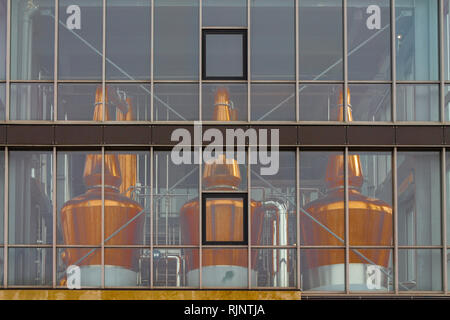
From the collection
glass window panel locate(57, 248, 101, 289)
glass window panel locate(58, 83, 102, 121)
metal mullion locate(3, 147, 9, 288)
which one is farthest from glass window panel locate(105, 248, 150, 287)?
glass window panel locate(58, 83, 102, 121)

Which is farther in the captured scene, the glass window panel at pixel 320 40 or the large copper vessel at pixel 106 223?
the glass window panel at pixel 320 40

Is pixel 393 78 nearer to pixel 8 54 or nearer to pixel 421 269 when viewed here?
pixel 421 269

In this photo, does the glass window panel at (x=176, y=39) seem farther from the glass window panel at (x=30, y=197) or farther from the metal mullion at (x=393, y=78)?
the metal mullion at (x=393, y=78)

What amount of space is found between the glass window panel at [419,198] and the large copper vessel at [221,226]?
3.01 metres

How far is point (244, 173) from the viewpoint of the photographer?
60.2 ft

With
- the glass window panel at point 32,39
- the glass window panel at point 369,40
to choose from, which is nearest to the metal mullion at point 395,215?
the glass window panel at point 369,40

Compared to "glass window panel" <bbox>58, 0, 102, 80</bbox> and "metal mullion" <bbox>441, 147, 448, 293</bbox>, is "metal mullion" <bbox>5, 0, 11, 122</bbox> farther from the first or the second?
"metal mullion" <bbox>441, 147, 448, 293</bbox>

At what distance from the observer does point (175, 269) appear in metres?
18.1

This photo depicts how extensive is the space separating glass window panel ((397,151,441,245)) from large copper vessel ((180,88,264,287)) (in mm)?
3007

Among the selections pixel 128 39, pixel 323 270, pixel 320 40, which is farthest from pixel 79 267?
pixel 320 40

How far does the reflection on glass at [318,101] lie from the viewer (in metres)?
18.5

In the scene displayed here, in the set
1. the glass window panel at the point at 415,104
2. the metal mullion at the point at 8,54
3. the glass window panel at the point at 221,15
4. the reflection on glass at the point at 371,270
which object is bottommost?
the reflection on glass at the point at 371,270

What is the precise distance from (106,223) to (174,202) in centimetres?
148

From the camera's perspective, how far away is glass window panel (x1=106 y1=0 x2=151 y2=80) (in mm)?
18625
